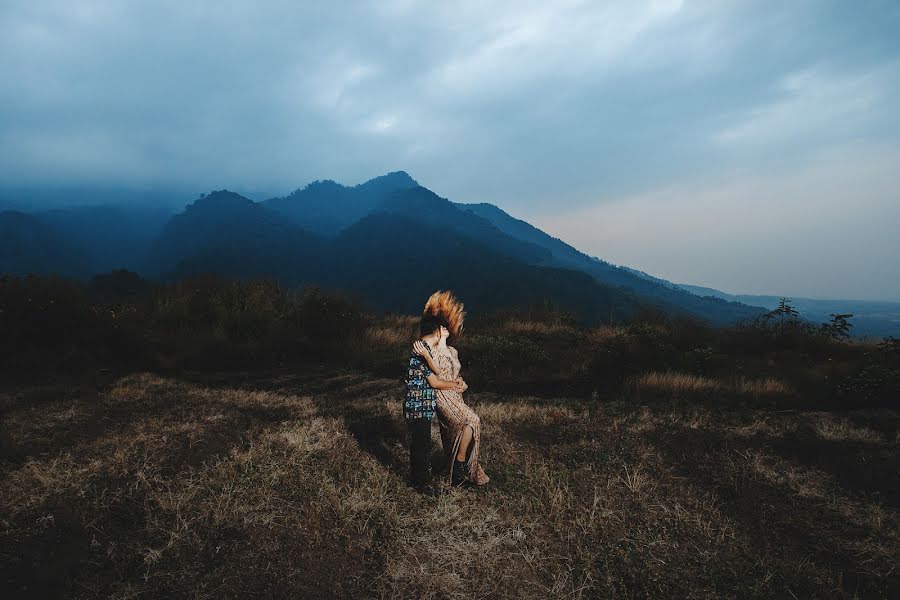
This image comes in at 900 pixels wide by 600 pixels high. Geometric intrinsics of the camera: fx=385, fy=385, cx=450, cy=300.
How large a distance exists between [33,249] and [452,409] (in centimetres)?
15238

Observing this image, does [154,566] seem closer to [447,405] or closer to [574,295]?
[447,405]

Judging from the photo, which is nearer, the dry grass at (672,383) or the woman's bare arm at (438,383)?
the woman's bare arm at (438,383)

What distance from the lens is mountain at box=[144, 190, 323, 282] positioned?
10588 centimetres

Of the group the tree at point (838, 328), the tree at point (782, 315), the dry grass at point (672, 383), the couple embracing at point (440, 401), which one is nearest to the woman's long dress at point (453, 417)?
the couple embracing at point (440, 401)

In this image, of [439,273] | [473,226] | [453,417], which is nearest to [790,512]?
[453,417]

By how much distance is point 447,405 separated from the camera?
3.96m

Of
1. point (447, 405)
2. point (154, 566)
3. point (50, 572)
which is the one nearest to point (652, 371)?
point (447, 405)

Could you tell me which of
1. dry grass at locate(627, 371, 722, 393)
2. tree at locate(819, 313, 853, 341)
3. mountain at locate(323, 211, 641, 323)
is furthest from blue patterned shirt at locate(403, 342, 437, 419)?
mountain at locate(323, 211, 641, 323)

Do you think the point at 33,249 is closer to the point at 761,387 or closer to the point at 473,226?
the point at 473,226

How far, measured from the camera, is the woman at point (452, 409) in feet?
12.6

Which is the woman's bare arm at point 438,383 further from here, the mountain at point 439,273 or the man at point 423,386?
the mountain at point 439,273

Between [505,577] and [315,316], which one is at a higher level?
[315,316]

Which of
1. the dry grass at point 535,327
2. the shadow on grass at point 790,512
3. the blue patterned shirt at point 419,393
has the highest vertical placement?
the blue patterned shirt at point 419,393

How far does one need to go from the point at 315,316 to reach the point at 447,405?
9.72 meters
